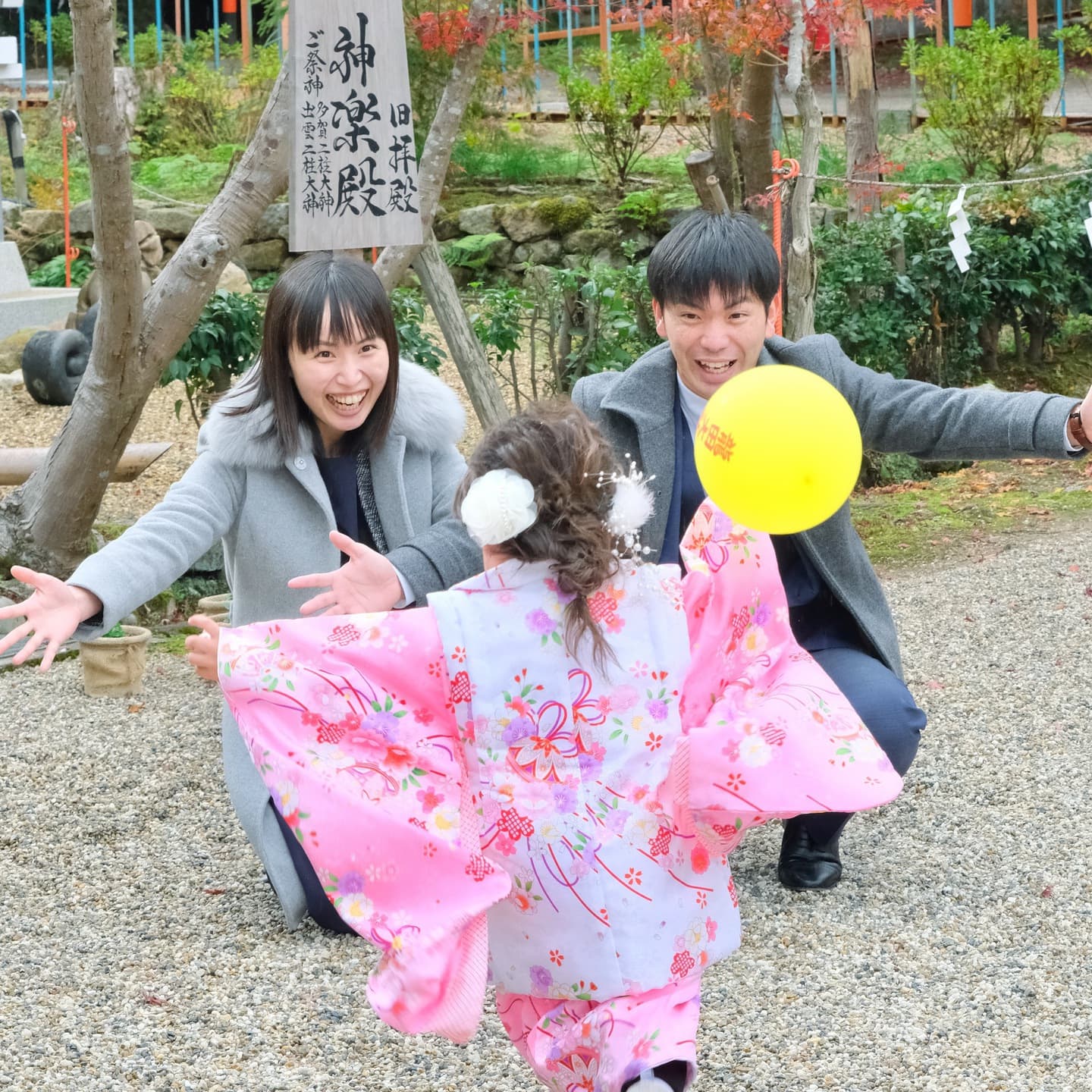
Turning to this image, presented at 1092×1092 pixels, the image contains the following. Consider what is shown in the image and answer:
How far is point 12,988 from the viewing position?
272 centimetres

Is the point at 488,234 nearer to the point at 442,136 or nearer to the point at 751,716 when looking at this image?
the point at 442,136

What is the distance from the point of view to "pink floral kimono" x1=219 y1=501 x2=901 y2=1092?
6.16 feet

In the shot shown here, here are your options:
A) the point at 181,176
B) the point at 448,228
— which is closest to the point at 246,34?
the point at 181,176

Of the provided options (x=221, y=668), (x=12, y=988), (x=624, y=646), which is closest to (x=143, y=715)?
(x=12, y=988)

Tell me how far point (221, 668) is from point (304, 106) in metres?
2.77

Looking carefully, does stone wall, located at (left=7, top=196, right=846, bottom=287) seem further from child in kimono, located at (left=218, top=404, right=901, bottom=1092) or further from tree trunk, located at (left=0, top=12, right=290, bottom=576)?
child in kimono, located at (left=218, top=404, right=901, bottom=1092)

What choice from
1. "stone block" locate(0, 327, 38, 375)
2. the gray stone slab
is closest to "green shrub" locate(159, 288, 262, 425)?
"stone block" locate(0, 327, 38, 375)

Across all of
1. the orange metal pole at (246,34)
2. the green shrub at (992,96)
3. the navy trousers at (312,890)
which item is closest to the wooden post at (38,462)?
the navy trousers at (312,890)

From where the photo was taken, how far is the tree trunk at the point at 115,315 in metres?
4.53

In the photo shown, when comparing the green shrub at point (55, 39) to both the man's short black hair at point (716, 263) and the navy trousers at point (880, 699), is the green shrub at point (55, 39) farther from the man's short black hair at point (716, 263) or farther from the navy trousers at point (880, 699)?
the navy trousers at point (880, 699)

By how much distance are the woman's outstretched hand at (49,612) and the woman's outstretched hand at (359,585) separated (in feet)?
1.07

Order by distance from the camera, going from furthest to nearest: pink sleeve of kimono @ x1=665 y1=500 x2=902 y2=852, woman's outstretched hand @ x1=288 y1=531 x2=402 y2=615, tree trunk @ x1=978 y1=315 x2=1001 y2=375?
tree trunk @ x1=978 y1=315 x2=1001 y2=375 → woman's outstretched hand @ x1=288 y1=531 x2=402 y2=615 → pink sleeve of kimono @ x1=665 y1=500 x2=902 y2=852

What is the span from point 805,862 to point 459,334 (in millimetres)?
3536

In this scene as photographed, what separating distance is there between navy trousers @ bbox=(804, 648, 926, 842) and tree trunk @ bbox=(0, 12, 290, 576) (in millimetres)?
2580
